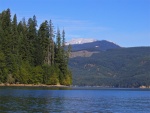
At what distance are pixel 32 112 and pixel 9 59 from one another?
3591 inches

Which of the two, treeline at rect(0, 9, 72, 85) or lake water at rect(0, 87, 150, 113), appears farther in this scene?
treeline at rect(0, 9, 72, 85)

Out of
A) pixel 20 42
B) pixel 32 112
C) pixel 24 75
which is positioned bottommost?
pixel 32 112

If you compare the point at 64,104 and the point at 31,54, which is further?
the point at 31,54

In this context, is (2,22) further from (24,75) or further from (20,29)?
(24,75)

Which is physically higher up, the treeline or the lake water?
the treeline

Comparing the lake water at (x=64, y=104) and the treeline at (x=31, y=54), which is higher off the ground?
the treeline at (x=31, y=54)

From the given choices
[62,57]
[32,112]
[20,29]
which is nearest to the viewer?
[32,112]

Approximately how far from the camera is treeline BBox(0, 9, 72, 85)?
135m

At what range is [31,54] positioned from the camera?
153750 millimetres

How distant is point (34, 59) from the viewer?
154125mm

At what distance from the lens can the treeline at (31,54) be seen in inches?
5300

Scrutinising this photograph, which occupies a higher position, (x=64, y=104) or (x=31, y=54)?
(x=31, y=54)

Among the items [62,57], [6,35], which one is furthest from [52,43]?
[6,35]

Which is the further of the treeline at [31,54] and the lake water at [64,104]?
the treeline at [31,54]
